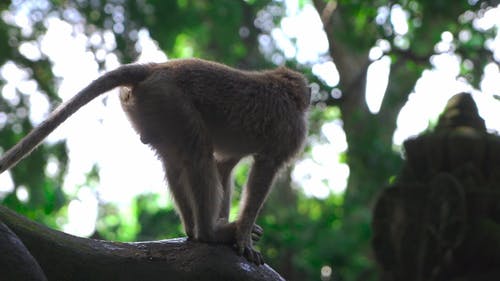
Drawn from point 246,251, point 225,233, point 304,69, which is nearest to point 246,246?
point 246,251

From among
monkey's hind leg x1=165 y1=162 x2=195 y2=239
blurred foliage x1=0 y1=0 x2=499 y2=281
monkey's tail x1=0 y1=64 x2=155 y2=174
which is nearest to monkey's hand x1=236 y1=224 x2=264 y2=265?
monkey's hind leg x1=165 y1=162 x2=195 y2=239

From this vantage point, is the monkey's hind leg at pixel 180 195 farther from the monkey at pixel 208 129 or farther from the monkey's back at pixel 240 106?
the monkey's back at pixel 240 106

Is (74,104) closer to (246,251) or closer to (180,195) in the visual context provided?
(180,195)

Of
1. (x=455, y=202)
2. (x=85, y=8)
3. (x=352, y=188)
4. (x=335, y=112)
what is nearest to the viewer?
(x=455, y=202)

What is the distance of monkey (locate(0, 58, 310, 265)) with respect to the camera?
5027mm

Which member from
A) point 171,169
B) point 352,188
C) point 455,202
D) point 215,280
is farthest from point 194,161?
point 352,188

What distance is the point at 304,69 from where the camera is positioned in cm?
1647

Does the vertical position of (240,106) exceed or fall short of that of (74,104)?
it exceeds it

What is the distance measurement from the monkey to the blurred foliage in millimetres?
4889

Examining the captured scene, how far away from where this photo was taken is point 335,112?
21.0m

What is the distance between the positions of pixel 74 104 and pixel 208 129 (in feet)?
3.19

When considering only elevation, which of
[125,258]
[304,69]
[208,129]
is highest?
[304,69]

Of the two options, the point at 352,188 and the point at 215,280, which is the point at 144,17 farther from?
the point at 215,280

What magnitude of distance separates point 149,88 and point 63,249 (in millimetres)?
1212
